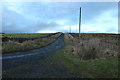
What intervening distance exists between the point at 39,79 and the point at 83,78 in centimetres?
203

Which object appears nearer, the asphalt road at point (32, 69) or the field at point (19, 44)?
the asphalt road at point (32, 69)

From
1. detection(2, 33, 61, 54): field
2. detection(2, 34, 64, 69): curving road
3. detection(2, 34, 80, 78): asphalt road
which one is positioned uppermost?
detection(2, 33, 61, 54): field

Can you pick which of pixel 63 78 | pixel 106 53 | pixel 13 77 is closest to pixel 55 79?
pixel 63 78

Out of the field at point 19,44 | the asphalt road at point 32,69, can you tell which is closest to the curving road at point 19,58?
the asphalt road at point 32,69

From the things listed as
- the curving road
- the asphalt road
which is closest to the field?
the curving road

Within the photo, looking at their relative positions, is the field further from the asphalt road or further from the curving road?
the asphalt road

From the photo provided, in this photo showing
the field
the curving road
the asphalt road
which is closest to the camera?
the asphalt road

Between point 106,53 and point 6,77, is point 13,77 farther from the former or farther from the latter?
point 106,53

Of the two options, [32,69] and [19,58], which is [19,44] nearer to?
[19,58]

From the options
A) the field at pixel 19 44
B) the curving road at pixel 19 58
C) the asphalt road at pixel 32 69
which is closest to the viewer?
the asphalt road at pixel 32 69

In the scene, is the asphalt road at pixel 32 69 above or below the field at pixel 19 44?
below

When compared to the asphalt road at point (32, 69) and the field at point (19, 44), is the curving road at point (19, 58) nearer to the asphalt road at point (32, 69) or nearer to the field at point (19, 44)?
the asphalt road at point (32, 69)

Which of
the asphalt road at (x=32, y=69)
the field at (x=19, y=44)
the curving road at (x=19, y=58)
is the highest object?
the field at (x=19, y=44)

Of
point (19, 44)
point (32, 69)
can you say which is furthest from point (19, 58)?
point (19, 44)
